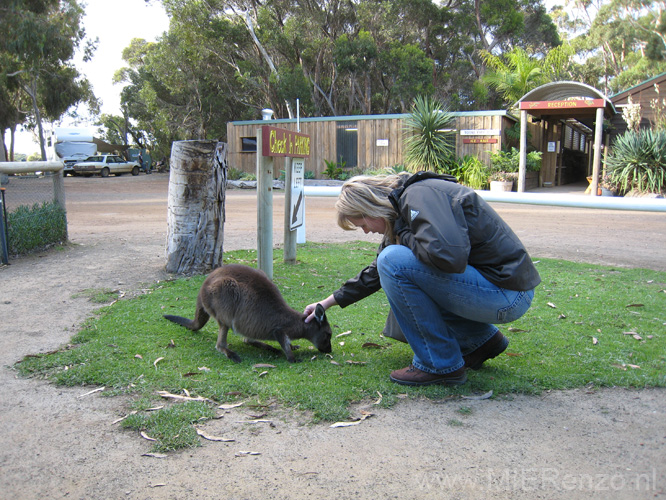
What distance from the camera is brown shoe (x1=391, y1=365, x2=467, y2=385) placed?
325cm

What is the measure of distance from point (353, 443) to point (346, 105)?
110 ft

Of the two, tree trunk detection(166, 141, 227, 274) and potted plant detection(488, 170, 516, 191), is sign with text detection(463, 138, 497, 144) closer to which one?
potted plant detection(488, 170, 516, 191)

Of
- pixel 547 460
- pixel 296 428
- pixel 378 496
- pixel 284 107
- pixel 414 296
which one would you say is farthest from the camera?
pixel 284 107

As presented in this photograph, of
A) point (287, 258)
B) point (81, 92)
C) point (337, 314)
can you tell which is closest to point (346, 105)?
point (81, 92)

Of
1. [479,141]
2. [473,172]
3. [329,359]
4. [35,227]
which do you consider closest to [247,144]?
[479,141]

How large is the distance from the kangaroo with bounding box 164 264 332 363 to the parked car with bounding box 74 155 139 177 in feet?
109

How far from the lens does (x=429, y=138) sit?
19375mm

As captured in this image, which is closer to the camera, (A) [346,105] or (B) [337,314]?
(B) [337,314]

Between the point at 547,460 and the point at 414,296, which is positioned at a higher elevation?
the point at 414,296

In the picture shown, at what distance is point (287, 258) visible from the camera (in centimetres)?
693

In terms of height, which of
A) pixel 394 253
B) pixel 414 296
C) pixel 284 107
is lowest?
pixel 414 296

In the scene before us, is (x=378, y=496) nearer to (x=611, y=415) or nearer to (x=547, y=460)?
(x=547, y=460)

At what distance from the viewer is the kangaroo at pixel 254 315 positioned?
3742 mm

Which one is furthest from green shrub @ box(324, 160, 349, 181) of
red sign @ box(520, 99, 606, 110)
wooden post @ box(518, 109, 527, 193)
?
red sign @ box(520, 99, 606, 110)
